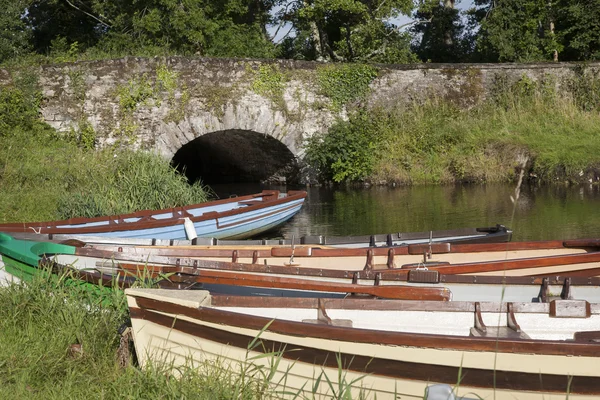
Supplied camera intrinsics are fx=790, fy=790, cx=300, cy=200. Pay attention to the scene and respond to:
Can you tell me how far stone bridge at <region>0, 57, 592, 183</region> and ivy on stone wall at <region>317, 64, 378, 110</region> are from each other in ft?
0.35

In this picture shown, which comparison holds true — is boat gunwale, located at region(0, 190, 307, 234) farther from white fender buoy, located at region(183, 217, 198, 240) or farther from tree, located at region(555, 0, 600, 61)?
tree, located at region(555, 0, 600, 61)

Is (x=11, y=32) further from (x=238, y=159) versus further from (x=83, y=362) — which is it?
(x=83, y=362)

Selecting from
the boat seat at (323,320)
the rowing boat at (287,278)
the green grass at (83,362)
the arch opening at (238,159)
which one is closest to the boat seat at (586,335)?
the rowing boat at (287,278)

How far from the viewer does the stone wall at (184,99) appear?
48.8ft

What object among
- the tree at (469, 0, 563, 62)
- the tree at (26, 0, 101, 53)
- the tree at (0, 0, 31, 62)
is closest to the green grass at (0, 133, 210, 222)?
the tree at (0, 0, 31, 62)

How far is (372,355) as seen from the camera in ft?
12.0

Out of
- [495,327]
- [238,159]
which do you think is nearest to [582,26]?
[238,159]

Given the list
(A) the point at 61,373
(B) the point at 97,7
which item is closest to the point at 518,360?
(A) the point at 61,373

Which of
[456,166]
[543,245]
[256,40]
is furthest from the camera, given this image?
[256,40]

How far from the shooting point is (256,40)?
21.0 meters

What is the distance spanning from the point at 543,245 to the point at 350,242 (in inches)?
80.5

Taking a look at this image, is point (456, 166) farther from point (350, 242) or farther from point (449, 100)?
point (350, 242)

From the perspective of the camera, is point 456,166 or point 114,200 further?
point 456,166

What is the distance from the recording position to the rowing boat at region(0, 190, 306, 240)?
8.68 metres
